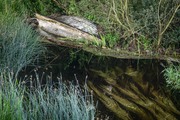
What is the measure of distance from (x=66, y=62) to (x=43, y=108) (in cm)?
391

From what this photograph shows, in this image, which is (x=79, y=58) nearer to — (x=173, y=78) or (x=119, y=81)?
(x=119, y=81)

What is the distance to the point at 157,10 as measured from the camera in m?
8.24

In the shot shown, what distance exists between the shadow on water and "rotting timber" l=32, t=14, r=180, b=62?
0.37m

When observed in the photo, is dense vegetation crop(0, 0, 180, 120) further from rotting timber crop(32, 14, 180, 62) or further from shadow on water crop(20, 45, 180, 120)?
shadow on water crop(20, 45, 180, 120)

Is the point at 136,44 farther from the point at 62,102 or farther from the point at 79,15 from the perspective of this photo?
the point at 62,102

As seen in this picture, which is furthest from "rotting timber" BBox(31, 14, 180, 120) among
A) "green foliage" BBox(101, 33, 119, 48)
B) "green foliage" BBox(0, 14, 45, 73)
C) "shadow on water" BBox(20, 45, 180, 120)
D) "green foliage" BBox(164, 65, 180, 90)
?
"green foliage" BBox(0, 14, 45, 73)

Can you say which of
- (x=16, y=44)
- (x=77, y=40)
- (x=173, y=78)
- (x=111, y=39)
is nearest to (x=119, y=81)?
(x=173, y=78)

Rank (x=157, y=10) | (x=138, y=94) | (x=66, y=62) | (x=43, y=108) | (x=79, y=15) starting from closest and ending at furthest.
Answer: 1. (x=43, y=108)
2. (x=138, y=94)
3. (x=66, y=62)
4. (x=157, y=10)
5. (x=79, y=15)

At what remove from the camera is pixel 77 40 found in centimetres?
902

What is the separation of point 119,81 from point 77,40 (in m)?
2.60

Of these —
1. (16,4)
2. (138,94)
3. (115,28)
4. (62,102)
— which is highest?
(16,4)

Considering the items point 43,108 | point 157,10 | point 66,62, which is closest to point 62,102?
point 43,108

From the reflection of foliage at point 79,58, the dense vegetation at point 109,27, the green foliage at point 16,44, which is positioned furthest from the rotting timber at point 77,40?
the green foliage at point 16,44

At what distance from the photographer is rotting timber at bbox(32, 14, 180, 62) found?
855 centimetres
